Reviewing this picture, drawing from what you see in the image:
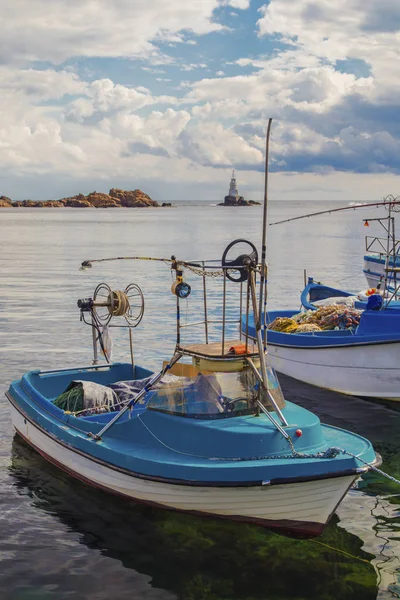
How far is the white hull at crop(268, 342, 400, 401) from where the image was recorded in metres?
17.5

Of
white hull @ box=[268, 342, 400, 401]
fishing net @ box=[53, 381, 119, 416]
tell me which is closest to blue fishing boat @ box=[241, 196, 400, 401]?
white hull @ box=[268, 342, 400, 401]

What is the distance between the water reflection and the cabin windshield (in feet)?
5.06

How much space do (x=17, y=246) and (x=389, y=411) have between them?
6452 centimetres

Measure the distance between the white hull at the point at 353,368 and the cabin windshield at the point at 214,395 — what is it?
734cm

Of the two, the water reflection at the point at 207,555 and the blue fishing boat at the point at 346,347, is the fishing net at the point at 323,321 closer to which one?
the blue fishing boat at the point at 346,347

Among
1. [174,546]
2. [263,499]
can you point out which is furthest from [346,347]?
[174,546]

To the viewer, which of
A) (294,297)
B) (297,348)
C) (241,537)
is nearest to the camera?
(241,537)

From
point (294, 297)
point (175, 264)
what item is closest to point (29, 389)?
point (175, 264)

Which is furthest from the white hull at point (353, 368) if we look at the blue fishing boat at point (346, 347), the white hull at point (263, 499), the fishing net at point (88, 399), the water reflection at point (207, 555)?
the white hull at point (263, 499)

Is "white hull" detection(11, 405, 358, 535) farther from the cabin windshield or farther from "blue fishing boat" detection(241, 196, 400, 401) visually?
"blue fishing boat" detection(241, 196, 400, 401)

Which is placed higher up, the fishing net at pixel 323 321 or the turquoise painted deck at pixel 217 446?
the fishing net at pixel 323 321

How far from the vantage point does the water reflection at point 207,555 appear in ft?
30.2

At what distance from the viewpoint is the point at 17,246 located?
76.8 metres

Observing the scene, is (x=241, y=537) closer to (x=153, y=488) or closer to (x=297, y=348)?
(x=153, y=488)
